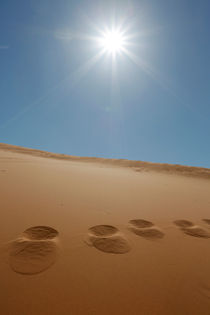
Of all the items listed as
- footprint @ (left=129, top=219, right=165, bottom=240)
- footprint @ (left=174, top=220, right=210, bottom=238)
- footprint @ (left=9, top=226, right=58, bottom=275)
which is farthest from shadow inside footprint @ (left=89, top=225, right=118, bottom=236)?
footprint @ (left=174, top=220, right=210, bottom=238)

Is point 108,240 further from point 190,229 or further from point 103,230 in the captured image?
point 190,229

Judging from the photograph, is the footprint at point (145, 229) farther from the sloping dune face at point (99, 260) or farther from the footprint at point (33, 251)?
the footprint at point (33, 251)

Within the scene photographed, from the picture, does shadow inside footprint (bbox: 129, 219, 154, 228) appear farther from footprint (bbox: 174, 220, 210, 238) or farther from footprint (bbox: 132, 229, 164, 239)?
footprint (bbox: 174, 220, 210, 238)

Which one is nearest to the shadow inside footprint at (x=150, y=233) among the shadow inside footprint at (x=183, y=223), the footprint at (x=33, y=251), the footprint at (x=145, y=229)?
the footprint at (x=145, y=229)

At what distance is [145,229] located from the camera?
1.42 metres

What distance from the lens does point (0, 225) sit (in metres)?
1.21

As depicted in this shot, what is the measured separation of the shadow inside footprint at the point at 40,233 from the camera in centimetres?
112

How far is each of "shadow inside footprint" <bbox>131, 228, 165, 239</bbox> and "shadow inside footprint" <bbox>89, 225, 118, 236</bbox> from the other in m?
0.19

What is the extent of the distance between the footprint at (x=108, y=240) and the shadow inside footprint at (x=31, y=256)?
0.28 m

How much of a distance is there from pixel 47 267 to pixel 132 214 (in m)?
1.04

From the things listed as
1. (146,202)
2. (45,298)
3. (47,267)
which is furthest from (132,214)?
(45,298)

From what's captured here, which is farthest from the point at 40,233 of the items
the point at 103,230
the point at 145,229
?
the point at 145,229

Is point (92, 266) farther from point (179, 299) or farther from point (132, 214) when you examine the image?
point (132, 214)

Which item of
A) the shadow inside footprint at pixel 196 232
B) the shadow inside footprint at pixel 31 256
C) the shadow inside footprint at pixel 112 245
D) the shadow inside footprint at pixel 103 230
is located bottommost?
the shadow inside footprint at pixel 31 256
